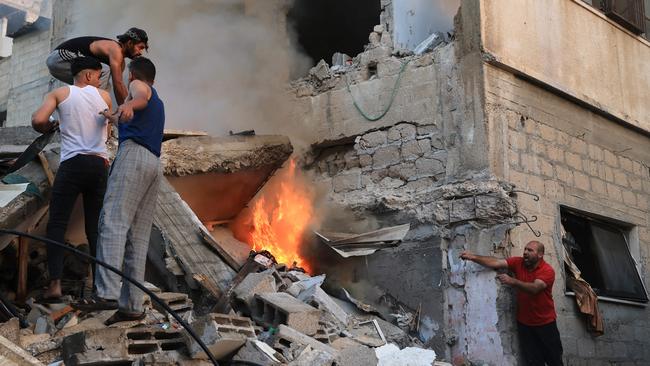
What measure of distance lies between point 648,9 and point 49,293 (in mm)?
10237

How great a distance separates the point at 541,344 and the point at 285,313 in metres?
2.57

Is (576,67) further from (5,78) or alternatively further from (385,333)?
(5,78)

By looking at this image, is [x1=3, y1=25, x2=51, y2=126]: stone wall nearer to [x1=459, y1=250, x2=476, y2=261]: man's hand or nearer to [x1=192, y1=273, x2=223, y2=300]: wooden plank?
[x1=192, y1=273, x2=223, y2=300]: wooden plank

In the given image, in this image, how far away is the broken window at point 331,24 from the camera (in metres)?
10.7

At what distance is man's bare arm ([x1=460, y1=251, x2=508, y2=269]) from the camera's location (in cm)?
673

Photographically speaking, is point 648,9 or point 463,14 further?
point 648,9

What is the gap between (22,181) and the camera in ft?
19.3

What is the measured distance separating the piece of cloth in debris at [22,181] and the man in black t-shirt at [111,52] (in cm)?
90

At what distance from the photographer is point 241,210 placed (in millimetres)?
8414

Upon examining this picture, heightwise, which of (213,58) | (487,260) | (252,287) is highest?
(213,58)

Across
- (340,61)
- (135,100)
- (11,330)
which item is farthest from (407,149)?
(11,330)

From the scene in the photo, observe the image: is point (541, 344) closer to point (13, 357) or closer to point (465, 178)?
point (465, 178)

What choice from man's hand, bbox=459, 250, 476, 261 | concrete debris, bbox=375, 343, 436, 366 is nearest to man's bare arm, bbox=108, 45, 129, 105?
concrete debris, bbox=375, 343, 436, 366

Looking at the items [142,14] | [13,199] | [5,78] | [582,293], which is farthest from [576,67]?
[5,78]
